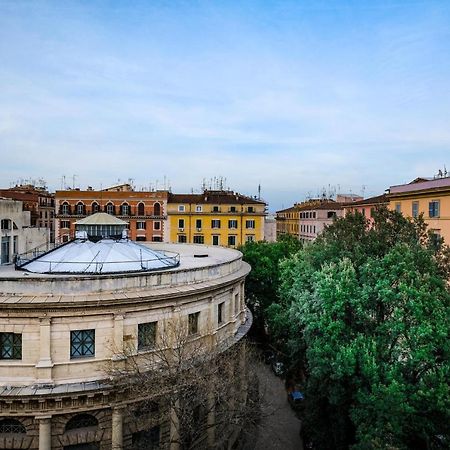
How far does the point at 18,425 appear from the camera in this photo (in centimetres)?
1825

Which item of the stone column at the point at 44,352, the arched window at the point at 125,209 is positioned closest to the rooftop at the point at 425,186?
the stone column at the point at 44,352

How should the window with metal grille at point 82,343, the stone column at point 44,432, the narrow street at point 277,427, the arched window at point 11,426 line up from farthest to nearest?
1. the narrow street at point 277,427
2. the window with metal grille at point 82,343
3. the arched window at point 11,426
4. the stone column at point 44,432

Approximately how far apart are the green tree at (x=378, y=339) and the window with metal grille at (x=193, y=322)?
515cm

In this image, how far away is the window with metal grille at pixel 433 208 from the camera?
128ft

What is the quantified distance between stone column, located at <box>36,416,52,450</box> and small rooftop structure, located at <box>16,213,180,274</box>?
7060mm

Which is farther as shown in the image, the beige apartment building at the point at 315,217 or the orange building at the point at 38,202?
the beige apartment building at the point at 315,217

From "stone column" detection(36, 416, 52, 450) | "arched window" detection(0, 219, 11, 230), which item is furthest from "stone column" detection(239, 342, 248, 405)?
"arched window" detection(0, 219, 11, 230)

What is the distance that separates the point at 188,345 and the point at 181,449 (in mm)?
4693

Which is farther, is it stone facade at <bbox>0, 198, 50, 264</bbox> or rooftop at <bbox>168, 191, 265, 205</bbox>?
rooftop at <bbox>168, 191, 265, 205</bbox>

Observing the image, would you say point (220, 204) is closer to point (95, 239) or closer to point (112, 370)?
point (95, 239)

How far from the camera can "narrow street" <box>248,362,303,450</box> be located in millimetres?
27016

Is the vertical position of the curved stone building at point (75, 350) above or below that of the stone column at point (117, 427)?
above

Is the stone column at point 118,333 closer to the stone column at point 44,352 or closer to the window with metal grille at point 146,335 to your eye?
the window with metal grille at point 146,335

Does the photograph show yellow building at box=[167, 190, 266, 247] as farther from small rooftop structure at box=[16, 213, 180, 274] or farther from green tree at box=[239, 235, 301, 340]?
small rooftop structure at box=[16, 213, 180, 274]
